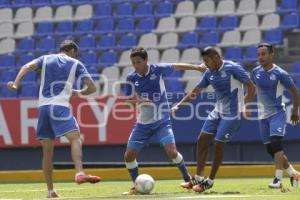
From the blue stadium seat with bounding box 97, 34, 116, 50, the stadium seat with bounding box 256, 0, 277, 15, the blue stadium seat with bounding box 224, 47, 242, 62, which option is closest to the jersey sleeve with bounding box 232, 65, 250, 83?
the blue stadium seat with bounding box 224, 47, 242, 62

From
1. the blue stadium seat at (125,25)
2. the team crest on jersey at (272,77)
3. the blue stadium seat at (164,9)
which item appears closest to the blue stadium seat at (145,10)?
the blue stadium seat at (164,9)

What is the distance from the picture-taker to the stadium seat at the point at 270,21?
74.2 feet

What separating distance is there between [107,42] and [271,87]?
12.1 metres

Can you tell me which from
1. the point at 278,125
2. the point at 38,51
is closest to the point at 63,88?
the point at 278,125

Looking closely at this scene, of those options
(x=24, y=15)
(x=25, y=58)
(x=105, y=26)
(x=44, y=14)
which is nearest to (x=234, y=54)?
(x=105, y=26)

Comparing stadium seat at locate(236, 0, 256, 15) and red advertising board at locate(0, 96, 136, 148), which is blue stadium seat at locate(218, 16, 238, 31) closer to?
stadium seat at locate(236, 0, 256, 15)

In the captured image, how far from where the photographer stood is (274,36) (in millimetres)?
22281

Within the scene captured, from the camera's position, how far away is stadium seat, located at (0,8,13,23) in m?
26.4

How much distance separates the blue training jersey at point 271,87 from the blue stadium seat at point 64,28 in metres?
13.2

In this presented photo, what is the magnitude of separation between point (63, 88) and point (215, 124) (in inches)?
93.4

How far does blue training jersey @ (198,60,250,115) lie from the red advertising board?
615cm

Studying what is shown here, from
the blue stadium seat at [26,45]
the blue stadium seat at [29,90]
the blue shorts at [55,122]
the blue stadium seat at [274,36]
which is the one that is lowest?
the blue stadium seat at [29,90]

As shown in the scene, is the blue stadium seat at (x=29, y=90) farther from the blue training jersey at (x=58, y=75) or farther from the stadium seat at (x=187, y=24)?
the blue training jersey at (x=58, y=75)

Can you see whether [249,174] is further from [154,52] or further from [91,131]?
[154,52]
